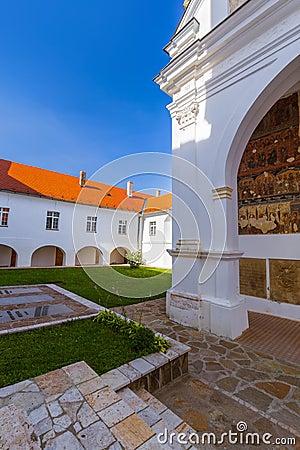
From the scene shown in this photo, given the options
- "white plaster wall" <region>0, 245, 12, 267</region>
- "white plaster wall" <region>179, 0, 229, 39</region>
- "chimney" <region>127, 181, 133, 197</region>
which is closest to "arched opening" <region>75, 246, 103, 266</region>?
"white plaster wall" <region>0, 245, 12, 267</region>

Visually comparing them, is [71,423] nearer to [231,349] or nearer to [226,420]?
[226,420]

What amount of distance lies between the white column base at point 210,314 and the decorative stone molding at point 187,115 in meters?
3.34

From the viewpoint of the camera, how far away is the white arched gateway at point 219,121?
11.0 feet

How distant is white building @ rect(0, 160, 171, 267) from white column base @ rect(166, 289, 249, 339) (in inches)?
494

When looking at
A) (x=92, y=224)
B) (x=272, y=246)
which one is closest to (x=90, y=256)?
(x=92, y=224)

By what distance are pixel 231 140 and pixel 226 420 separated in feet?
12.0

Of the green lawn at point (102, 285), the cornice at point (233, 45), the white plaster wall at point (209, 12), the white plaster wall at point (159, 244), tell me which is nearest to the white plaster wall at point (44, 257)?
the green lawn at point (102, 285)

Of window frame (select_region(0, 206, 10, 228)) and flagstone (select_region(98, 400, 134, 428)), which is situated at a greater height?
window frame (select_region(0, 206, 10, 228))

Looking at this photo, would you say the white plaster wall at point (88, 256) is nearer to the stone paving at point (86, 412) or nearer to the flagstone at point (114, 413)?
the stone paving at point (86, 412)

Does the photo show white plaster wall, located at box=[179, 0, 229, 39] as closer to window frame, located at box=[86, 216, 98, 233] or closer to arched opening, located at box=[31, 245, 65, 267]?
window frame, located at box=[86, 216, 98, 233]

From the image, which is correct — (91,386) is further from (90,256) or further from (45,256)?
(90,256)

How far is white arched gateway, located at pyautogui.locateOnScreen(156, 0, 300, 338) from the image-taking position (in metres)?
3.35

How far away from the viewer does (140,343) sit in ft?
8.51

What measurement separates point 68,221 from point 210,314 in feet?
47.5
